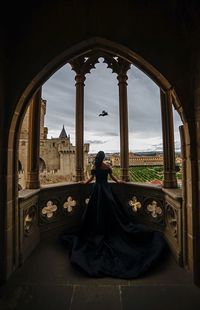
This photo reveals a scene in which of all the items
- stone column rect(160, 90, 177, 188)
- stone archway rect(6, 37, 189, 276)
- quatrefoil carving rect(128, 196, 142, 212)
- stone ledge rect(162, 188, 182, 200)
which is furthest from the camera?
quatrefoil carving rect(128, 196, 142, 212)

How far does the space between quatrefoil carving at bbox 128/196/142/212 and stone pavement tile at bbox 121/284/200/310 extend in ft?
4.79

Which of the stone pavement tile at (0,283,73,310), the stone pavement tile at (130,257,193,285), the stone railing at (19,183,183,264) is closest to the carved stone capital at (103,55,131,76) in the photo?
the stone railing at (19,183,183,264)

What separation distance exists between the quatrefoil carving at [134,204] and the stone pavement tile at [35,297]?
5.68 feet

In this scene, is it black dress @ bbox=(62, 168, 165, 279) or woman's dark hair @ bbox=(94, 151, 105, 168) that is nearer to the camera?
black dress @ bbox=(62, 168, 165, 279)

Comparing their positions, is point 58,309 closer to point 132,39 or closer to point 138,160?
point 132,39

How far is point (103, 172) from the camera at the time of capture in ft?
9.52

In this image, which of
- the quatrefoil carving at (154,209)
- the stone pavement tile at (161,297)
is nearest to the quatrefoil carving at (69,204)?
the quatrefoil carving at (154,209)

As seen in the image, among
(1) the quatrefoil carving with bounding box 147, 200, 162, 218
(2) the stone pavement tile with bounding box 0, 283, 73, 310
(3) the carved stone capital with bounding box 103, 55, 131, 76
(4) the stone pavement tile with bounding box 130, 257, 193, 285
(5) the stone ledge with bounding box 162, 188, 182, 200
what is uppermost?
(3) the carved stone capital with bounding box 103, 55, 131, 76

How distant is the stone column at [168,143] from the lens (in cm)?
275

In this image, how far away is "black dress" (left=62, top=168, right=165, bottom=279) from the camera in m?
2.04

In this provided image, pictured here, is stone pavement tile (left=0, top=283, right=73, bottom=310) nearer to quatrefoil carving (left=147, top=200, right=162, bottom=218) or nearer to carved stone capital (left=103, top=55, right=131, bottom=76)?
quatrefoil carving (left=147, top=200, right=162, bottom=218)

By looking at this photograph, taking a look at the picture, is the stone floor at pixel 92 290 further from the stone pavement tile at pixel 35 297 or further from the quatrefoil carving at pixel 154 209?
the quatrefoil carving at pixel 154 209

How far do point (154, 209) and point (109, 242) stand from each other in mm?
895

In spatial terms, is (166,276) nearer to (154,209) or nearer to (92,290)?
(92,290)
